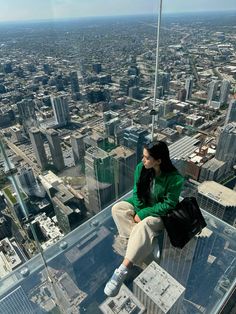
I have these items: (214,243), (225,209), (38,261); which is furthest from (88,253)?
(225,209)

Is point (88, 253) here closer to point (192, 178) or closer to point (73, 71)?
point (192, 178)

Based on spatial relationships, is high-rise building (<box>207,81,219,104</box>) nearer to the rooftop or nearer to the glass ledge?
the rooftop

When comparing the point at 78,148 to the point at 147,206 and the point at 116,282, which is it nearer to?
the point at 147,206

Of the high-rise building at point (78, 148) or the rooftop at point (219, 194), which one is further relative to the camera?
the high-rise building at point (78, 148)

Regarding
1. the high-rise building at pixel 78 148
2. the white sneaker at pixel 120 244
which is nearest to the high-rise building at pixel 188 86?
the high-rise building at pixel 78 148

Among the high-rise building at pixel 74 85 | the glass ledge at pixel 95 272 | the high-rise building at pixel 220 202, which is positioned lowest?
the high-rise building at pixel 220 202

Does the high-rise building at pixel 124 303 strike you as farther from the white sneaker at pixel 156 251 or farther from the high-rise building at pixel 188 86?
the high-rise building at pixel 188 86

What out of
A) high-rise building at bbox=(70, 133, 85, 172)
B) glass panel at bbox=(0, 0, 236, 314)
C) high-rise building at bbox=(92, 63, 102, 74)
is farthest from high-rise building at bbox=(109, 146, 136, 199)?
high-rise building at bbox=(92, 63, 102, 74)
